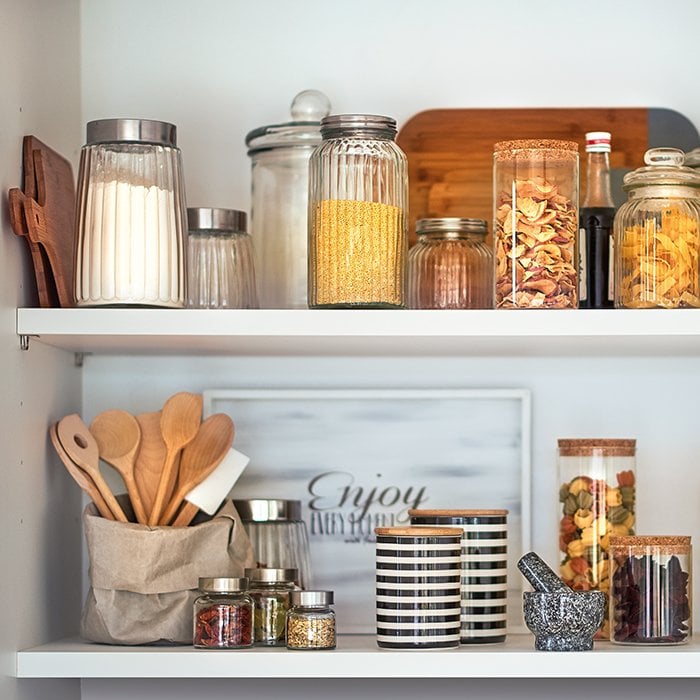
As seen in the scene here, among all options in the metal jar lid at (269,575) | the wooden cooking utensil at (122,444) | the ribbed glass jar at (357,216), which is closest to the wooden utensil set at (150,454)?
the wooden cooking utensil at (122,444)

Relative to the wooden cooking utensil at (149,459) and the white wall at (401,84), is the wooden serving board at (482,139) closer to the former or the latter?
the white wall at (401,84)

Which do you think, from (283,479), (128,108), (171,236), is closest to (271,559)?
(283,479)

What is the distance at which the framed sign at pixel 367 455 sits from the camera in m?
1.56

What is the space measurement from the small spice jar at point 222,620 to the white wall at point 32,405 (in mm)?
193

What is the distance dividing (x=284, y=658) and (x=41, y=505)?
0.34 m

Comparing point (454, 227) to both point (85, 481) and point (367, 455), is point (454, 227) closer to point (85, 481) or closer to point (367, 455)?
point (367, 455)

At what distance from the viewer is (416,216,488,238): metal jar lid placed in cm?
144

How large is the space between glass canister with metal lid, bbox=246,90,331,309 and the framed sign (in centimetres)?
16

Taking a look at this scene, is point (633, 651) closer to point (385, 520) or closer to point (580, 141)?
point (385, 520)

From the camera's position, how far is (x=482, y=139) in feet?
5.21

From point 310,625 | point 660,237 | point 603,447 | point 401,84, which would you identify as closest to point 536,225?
point 660,237

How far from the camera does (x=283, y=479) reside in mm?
1568

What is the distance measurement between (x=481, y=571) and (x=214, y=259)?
0.47m

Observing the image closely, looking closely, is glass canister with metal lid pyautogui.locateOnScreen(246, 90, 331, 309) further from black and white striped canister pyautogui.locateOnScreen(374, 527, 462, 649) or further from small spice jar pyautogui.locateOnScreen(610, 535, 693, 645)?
small spice jar pyautogui.locateOnScreen(610, 535, 693, 645)
